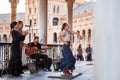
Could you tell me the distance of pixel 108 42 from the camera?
275 centimetres

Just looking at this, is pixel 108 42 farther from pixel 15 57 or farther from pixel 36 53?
pixel 36 53

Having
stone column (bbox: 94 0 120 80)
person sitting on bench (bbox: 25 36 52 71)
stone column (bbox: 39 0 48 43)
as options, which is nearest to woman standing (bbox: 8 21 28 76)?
person sitting on bench (bbox: 25 36 52 71)

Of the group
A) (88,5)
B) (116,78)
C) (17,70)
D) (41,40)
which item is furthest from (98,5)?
(88,5)

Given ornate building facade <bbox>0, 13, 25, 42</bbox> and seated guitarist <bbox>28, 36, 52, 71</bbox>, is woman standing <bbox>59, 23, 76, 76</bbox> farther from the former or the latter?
ornate building facade <bbox>0, 13, 25, 42</bbox>

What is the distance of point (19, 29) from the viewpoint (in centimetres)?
929

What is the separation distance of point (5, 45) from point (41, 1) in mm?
A: 4497

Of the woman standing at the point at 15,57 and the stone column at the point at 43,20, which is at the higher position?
the stone column at the point at 43,20

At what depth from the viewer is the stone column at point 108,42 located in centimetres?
272

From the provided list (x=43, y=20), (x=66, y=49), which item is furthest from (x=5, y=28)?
(x=66, y=49)

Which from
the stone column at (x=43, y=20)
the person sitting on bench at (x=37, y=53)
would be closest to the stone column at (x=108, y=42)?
the person sitting on bench at (x=37, y=53)

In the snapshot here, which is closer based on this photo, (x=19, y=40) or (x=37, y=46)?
(x=19, y=40)

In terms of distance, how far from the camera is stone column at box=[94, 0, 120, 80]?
2.72m

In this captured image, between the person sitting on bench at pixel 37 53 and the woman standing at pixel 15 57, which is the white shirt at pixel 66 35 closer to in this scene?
the woman standing at pixel 15 57

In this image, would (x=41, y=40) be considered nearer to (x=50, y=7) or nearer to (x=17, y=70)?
(x=17, y=70)
